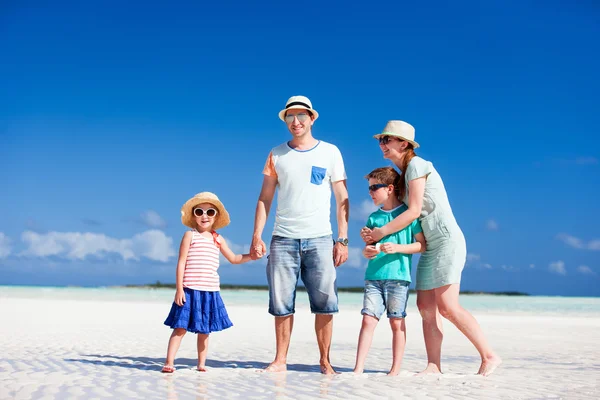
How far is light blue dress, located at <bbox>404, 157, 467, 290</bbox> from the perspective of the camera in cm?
532

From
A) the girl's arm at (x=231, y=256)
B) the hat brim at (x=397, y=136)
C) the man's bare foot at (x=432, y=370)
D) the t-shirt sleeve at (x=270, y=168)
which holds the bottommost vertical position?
the man's bare foot at (x=432, y=370)

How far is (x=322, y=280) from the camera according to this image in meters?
5.75

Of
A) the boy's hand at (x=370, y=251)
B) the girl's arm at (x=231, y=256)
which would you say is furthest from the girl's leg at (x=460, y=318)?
the girl's arm at (x=231, y=256)

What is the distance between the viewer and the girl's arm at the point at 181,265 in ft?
18.4

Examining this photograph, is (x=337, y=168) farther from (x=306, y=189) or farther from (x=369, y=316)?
(x=369, y=316)

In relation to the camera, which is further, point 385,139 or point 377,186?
point 385,139

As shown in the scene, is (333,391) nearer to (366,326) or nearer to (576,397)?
(366,326)

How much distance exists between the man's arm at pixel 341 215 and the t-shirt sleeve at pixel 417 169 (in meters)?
0.71

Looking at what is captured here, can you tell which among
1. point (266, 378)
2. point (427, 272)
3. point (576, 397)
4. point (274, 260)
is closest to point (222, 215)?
point (274, 260)

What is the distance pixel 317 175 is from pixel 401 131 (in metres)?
0.88

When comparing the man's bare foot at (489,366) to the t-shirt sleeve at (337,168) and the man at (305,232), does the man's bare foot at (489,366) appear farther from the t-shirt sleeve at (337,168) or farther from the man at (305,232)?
the t-shirt sleeve at (337,168)

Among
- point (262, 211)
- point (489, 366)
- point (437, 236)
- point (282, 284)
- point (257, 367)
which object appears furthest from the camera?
point (257, 367)

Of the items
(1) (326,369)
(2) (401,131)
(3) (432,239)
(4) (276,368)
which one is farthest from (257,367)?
(2) (401,131)

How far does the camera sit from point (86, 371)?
18.4ft
